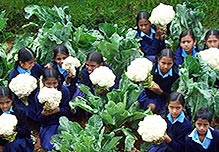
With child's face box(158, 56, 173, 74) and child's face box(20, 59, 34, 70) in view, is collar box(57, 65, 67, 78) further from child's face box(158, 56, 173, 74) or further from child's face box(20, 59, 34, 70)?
child's face box(158, 56, 173, 74)

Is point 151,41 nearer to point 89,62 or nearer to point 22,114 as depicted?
point 89,62

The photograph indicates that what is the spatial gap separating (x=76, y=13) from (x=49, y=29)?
2.05 metres

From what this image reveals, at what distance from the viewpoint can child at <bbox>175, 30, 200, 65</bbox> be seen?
7230mm

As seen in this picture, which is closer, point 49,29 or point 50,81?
point 50,81

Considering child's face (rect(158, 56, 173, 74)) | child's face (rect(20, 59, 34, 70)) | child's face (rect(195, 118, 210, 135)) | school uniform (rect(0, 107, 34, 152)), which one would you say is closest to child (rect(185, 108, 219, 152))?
child's face (rect(195, 118, 210, 135))

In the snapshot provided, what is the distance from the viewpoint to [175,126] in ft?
19.5

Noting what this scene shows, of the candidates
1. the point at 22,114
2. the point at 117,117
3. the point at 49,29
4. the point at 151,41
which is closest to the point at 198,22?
the point at 151,41

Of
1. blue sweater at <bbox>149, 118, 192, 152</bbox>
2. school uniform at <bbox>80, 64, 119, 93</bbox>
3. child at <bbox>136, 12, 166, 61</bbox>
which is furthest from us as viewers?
child at <bbox>136, 12, 166, 61</bbox>

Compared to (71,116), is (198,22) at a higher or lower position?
higher

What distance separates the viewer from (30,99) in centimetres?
685

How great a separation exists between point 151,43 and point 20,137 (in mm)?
2600

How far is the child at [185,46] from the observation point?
7.23 metres

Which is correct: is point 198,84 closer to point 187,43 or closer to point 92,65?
point 187,43

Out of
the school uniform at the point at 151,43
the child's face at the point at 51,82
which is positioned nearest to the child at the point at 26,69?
the child's face at the point at 51,82
